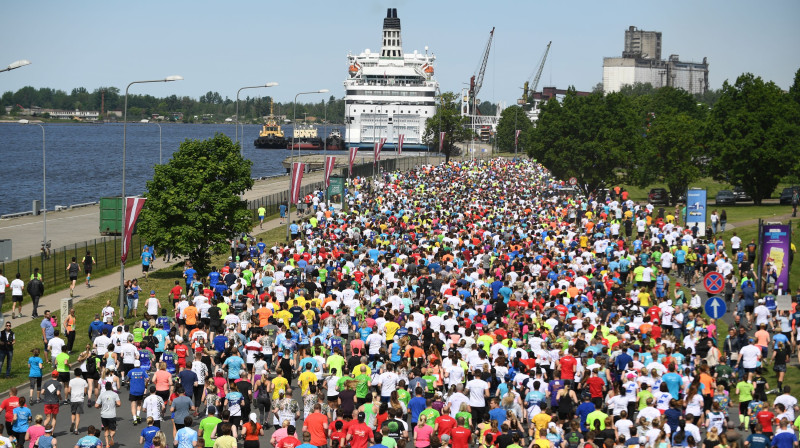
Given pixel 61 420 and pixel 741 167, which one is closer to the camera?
pixel 61 420

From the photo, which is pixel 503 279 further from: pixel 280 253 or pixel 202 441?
pixel 202 441

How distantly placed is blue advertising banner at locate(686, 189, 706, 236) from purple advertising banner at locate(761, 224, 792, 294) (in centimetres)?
811

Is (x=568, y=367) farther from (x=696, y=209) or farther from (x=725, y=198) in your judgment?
(x=725, y=198)

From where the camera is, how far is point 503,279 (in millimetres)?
28250

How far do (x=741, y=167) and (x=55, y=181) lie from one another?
326 ft

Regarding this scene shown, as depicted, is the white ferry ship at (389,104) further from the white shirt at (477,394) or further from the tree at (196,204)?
the white shirt at (477,394)

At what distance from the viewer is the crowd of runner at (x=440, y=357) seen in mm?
15289

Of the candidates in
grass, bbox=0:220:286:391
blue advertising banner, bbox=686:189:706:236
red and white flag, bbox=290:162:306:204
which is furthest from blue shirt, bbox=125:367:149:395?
red and white flag, bbox=290:162:306:204

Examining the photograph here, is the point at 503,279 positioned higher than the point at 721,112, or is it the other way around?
the point at 721,112

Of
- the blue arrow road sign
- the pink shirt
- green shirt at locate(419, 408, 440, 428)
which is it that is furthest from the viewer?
the blue arrow road sign

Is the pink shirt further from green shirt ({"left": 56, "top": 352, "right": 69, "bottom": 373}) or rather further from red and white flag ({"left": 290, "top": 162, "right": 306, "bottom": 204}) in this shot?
red and white flag ({"left": 290, "top": 162, "right": 306, "bottom": 204})

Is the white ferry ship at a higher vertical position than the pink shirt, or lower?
higher

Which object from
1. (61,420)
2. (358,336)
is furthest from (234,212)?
(61,420)

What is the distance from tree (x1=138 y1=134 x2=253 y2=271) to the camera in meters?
36.7
